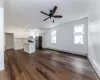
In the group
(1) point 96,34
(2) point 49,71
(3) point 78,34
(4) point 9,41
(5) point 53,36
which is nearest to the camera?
(1) point 96,34

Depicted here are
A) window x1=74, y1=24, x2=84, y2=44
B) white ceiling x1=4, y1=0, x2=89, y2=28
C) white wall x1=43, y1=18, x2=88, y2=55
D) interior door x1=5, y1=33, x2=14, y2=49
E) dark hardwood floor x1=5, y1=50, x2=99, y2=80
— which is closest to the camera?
dark hardwood floor x1=5, y1=50, x2=99, y2=80

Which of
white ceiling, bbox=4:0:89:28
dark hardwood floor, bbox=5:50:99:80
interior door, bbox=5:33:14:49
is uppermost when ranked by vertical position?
white ceiling, bbox=4:0:89:28

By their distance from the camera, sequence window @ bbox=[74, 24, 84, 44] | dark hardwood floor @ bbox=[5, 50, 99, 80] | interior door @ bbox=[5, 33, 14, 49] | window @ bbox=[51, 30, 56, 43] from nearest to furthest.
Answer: dark hardwood floor @ bbox=[5, 50, 99, 80], window @ bbox=[74, 24, 84, 44], window @ bbox=[51, 30, 56, 43], interior door @ bbox=[5, 33, 14, 49]

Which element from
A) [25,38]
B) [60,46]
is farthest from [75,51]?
[25,38]

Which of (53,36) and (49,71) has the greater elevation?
(53,36)

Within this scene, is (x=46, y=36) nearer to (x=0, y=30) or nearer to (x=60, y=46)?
(x=60, y=46)

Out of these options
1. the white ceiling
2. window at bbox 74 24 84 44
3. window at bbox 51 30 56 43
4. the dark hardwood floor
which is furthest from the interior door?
window at bbox 74 24 84 44

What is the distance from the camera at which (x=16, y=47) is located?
9203 millimetres

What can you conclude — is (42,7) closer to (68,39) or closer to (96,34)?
(96,34)

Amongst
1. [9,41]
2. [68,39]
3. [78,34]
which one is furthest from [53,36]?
[9,41]

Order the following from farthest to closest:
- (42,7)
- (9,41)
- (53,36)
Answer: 1. (9,41)
2. (53,36)
3. (42,7)

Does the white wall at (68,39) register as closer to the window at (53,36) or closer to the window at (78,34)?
the window at (78,34)

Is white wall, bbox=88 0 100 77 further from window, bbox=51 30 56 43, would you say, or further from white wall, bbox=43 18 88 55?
window, bbox=51 30 56 43

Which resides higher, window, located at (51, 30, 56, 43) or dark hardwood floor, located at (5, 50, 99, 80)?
window, located at (51, 30, 56, 43)
